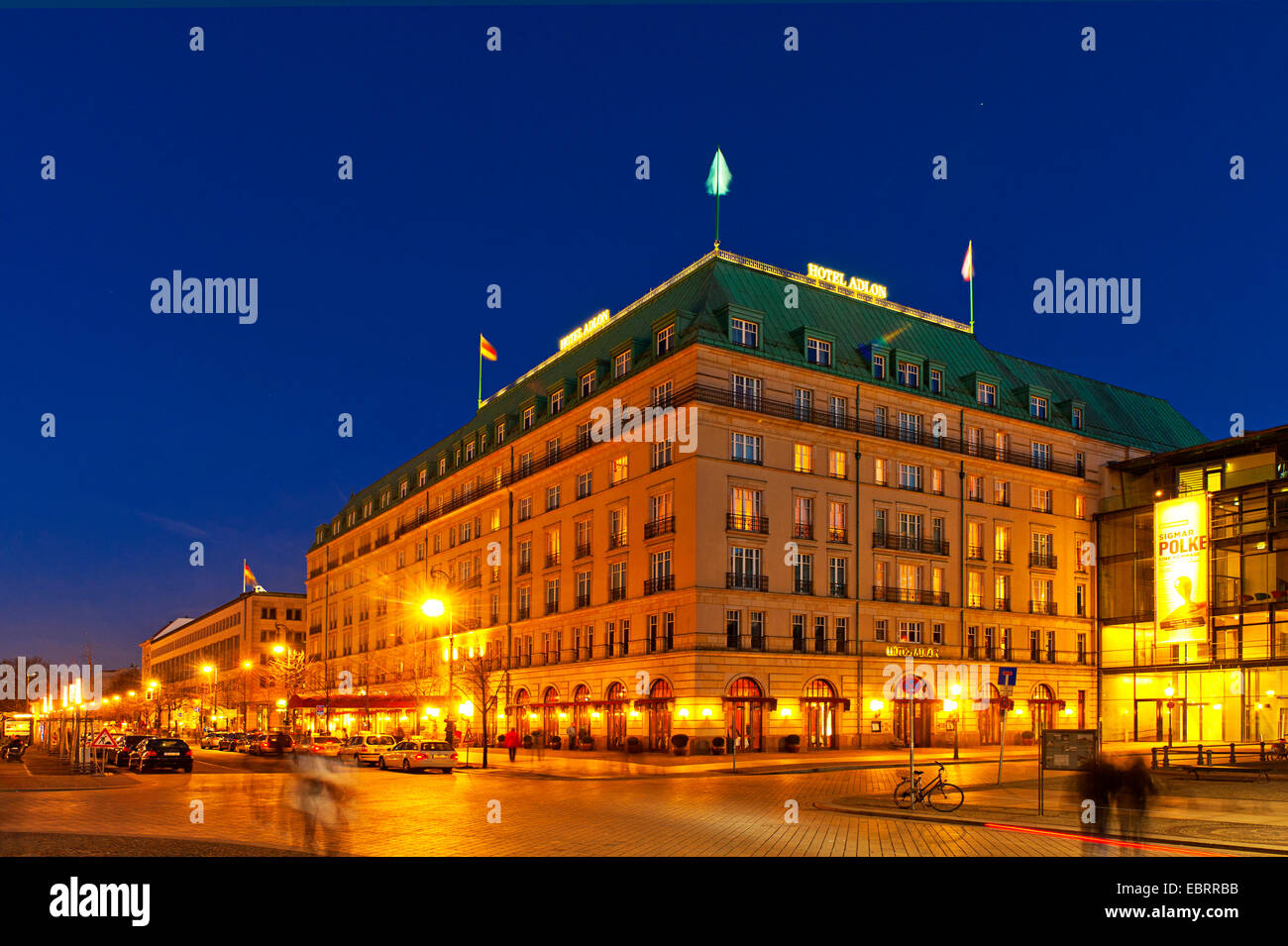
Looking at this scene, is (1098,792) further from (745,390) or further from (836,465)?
(836,465)

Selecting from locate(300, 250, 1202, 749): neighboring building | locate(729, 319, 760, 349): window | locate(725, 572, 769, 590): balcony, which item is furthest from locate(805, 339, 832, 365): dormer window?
locate(725, 572, 769, 590): balcony

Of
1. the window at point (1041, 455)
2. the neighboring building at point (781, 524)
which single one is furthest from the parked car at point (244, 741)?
the window at point (1041, 455)

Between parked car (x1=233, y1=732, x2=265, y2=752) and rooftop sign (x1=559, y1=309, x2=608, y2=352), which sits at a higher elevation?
rooftop sign (x1=559, y1=309, x2=608, y2=352)

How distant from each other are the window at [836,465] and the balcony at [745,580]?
8.19 metres

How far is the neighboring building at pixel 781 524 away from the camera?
62000 millimetres

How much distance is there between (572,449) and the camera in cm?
7394

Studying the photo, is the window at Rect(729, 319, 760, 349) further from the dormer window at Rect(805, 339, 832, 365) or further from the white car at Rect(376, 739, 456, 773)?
the white car at Rect(376, 739, 456, 773)

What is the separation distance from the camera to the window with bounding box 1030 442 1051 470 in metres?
77.6

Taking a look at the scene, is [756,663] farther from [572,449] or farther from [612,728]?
[572,449]

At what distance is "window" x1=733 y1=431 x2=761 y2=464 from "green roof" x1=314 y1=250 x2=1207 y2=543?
4.93 m

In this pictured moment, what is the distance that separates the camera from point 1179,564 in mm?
63344

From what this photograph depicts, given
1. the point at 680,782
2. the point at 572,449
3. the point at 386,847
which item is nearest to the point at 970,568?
the point at 572,449

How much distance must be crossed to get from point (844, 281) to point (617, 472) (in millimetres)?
20690

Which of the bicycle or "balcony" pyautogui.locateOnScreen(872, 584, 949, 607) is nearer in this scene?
the bicycle
